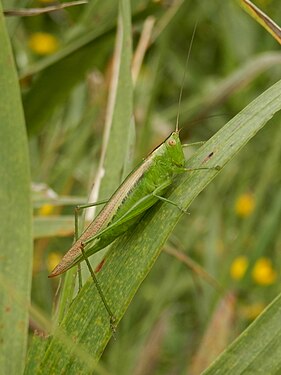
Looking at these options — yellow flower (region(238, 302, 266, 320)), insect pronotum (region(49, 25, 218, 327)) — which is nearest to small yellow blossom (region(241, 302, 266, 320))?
yellow flower (region(238, 302, 266, 320))

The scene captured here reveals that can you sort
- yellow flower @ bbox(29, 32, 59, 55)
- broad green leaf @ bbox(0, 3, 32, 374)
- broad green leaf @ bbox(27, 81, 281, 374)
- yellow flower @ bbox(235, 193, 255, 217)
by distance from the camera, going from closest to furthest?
1. broad green leaf @ bbox(27, 81, 281, 374)
2. broad green leaf @ bbox(0, 3, 32, 374)
3. yellow flower @ bbox(235, 193, 255, 217)
4. yellow flower @ bbox(29, 32, 59, 55)

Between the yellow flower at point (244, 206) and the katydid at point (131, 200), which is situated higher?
the yellow flower at point (244, 206)

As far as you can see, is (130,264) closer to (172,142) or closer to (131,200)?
(131,200)

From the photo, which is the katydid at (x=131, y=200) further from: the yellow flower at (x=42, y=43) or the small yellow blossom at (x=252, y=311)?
the yellow flower at (x=42, y=43)

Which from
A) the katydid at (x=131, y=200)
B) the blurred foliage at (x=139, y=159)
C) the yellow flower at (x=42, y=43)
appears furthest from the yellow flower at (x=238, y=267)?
the yellow flower at (x=42, y=43)

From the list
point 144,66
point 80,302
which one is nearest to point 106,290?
point 80,302

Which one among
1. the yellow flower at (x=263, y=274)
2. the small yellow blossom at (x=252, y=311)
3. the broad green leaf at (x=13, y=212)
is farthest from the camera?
the yellow flower at (x=263, y=274)

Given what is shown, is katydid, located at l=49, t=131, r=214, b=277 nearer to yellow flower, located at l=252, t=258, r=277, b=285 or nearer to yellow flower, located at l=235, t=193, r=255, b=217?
yellow flower, located at l=252, t=258, r=277, b=285
